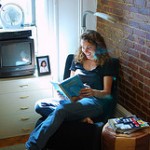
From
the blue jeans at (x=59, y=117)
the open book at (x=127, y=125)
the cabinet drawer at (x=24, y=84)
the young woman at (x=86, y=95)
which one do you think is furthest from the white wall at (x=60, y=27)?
the open book at (x=127, y=125)

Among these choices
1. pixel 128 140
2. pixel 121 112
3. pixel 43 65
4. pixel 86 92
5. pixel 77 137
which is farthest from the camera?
pixel 43 65

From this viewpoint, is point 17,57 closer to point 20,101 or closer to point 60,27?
point 20,101

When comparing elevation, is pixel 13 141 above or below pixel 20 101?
below

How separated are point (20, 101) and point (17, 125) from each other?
0.82 ft

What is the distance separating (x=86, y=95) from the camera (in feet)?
9.20

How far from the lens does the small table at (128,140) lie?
2.33 meters

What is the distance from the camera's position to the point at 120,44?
2.96 m

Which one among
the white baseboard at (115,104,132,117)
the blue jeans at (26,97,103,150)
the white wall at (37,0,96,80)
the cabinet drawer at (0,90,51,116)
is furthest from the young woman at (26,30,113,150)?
the white wall at (37,0,96,80)

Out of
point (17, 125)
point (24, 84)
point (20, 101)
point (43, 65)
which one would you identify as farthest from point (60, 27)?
point (17, 125)

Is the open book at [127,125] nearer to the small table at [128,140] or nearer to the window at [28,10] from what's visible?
the small table at [128,140]

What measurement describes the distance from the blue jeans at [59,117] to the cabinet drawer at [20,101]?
57cm

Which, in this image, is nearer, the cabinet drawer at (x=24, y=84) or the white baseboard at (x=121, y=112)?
the white baseboard at (x=121, y=112)

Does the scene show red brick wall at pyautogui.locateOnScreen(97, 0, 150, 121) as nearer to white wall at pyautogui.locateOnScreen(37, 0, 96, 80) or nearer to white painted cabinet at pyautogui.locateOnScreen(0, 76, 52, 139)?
white wall at pyautogui.locateOnScreen(37, 0, 96, 80)

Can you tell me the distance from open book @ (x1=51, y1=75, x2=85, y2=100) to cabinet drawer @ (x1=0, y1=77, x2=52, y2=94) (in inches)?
19.7
